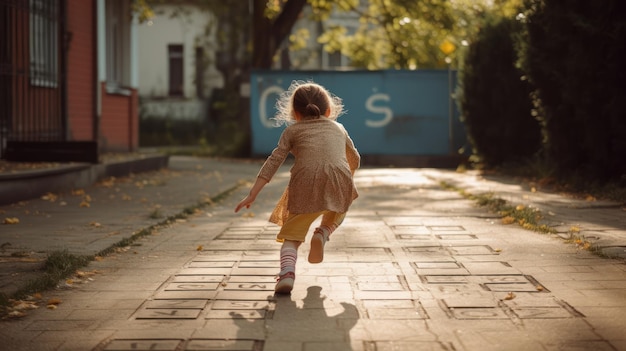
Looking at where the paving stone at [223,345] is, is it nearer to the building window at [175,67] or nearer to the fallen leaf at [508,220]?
the fallen leaf at [508,220]

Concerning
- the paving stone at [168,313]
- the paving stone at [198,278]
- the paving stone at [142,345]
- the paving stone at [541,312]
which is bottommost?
the paving stone at [198,278]

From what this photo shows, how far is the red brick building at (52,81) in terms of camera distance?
13.6 metres

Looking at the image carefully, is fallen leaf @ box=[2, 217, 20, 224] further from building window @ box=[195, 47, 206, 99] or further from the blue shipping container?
building window @ box=[195, 47, 206, 99]

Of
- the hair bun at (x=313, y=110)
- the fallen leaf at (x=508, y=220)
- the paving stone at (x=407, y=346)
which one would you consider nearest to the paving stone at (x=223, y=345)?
the paving stone at (x=407, y=346)

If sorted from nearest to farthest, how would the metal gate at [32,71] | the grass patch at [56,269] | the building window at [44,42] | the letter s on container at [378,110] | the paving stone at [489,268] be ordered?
the grass patch at [56,269], the paving stone at [489,268], the metal gate at [32,71], the building window at [44,42], the letter s on container at [378,110]

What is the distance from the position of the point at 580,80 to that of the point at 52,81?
762 cm

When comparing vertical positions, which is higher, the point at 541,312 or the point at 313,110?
the point at 313,110

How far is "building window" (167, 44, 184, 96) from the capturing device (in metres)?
43.3

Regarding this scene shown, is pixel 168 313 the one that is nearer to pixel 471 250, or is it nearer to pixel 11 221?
pixel 471 250

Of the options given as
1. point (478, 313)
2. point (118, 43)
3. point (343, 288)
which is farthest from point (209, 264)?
point (118, 43)

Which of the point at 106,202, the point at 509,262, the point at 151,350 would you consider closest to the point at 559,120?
the point at 106,202

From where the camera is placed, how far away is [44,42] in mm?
14719

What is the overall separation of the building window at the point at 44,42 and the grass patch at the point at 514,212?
6.46m

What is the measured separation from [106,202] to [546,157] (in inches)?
238
